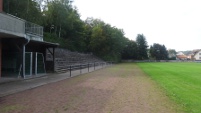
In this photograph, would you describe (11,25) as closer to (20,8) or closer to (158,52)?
(20,8)

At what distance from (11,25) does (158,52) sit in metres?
103

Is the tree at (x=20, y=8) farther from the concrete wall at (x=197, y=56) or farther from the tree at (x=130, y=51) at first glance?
the concrete wall at (x=197, y=56)

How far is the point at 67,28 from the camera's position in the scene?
57.2 m

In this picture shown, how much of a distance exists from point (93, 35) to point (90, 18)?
2684cm

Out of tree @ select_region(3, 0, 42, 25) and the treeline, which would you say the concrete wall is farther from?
tree @ select_region(3, 0, 42, 25)

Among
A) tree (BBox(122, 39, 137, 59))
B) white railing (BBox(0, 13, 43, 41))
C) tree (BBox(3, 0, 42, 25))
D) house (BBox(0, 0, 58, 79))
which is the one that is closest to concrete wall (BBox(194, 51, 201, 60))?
tree (BBox(122, 39, 137, 59))

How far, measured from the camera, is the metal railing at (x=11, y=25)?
52.0ft

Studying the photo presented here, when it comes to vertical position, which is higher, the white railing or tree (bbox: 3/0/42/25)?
tree (bbox: 3/0/42/25)

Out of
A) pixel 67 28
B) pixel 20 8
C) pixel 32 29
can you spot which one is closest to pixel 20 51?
pixel 32 29

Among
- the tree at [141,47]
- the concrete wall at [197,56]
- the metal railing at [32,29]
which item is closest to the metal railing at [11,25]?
the metal railing at [32,29]

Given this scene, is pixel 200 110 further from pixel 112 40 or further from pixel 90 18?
pixel 90 18

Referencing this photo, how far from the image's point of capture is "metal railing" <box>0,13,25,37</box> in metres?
15.8

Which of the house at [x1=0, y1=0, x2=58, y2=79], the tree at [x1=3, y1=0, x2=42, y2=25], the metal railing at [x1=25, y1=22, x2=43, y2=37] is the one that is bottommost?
the house at [x1=0, y1=0, x2=58, y2=79]

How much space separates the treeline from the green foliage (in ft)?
119
